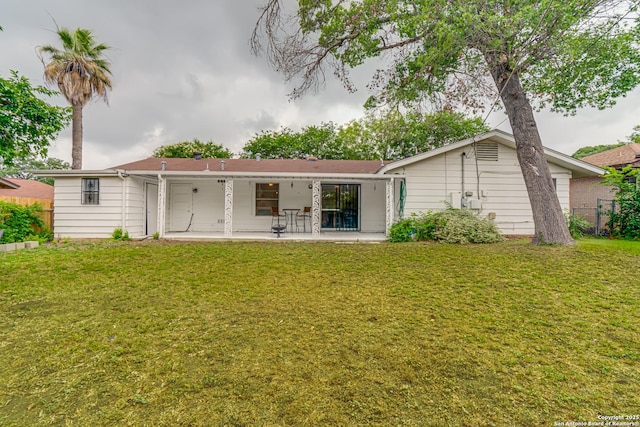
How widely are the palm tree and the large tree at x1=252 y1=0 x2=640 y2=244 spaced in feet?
42.2

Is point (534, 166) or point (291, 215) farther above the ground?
point (534, 166)

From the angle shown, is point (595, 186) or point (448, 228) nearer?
point (448, 228)

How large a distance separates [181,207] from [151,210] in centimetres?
107

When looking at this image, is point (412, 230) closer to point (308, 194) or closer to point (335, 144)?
point (308, 194)

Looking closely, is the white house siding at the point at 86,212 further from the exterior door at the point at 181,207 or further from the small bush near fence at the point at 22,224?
the exterior door at the point at 181,207

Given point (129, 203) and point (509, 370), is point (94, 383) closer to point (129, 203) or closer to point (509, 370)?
point (509, 370)

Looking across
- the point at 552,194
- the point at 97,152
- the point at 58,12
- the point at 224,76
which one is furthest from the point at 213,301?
the point at 97,152

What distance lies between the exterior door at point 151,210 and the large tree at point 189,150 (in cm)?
1532

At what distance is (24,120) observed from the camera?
6.51m

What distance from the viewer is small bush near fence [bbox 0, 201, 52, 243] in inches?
340

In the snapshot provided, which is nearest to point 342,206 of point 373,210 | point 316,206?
point 373,210

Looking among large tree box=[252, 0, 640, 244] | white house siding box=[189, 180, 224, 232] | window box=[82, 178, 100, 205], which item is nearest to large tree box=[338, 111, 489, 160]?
large tree box=[252, 0, 640, 244]

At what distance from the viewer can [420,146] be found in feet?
77.9

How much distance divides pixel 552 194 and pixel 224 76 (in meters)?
13.3
